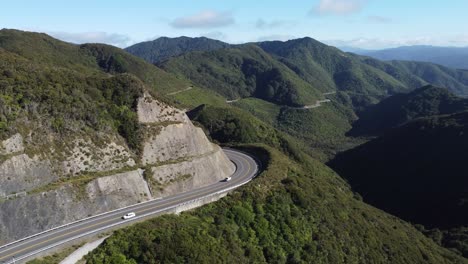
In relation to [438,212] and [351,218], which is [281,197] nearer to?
[351,218]

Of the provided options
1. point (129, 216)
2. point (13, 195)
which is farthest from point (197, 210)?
point (13, 195)

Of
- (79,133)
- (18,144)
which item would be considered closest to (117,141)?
(79,133)

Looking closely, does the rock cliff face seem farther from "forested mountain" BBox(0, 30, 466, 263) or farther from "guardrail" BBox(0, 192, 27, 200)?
"forested mountain" BBox(0, 30, 466, 263)

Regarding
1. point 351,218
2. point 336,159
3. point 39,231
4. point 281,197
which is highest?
point 39,231

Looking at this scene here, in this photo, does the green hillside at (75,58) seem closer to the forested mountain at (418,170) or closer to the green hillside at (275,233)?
the forested mountain at (418,170)

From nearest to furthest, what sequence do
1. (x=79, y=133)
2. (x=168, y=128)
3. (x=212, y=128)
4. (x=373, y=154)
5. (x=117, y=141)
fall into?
(x=79, y=133), (x=117, y=141), (x=168, y=128), (x=212, y=128), (x=373, y=154)

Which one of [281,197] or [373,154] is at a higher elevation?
[281,197]

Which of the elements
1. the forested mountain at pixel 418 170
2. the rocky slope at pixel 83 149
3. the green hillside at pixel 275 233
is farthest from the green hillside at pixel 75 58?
the green hillside at pixel 275 233

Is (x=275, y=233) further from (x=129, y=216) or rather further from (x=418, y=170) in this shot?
(x=418, y=170)
